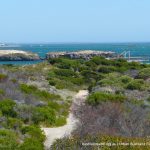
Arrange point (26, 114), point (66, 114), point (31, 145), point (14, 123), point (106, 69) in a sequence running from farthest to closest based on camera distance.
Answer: point (106, 69) → point (66, 114) → point (26, 114) → point (14, 123) → point (31, 145)

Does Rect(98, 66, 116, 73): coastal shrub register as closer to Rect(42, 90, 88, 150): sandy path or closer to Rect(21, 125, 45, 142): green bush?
Rect(42, 90, 88, 150): sandy path

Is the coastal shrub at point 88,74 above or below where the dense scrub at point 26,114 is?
below

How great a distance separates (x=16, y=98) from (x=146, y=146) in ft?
32.6

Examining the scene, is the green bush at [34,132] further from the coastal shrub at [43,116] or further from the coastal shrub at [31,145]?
the coastal shrub at [43,116]

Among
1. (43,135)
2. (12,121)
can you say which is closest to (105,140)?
(43,135)

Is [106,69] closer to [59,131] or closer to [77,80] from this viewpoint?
[77,80]

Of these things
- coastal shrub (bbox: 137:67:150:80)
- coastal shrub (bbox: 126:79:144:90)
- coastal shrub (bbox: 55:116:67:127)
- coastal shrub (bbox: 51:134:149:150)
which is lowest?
coastal shrub (bbox: 137:67:150:80)

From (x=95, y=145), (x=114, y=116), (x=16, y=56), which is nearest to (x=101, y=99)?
(x=114, y=116)

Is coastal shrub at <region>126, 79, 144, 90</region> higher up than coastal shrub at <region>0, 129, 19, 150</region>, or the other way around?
coastal shrub at <region>0, 129, 19, 150</region>

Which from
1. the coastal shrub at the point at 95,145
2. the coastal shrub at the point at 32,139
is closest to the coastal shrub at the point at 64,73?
the coastal shrub at the point at 32,139

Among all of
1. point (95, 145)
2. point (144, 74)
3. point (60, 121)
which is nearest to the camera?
point (95, 145)

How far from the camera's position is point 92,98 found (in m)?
23.3

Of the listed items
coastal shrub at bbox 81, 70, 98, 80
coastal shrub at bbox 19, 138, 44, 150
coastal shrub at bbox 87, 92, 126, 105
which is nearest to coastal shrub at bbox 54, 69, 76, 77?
coastal shrub at bbox 81, 70, 98, 80

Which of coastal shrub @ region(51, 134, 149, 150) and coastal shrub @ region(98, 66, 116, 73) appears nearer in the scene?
coastal shrub @ region(51, 134, 149, 150)
